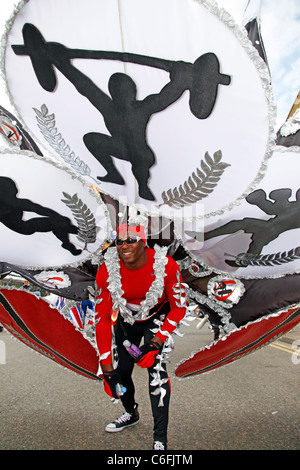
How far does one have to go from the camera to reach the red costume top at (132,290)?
251cm

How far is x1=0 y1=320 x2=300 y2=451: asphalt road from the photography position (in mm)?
2627

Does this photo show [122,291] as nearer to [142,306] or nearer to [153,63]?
[142,306]

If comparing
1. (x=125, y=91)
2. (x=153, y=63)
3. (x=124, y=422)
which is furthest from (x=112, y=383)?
(x=153, y=63)

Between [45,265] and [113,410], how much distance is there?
176 centimetres

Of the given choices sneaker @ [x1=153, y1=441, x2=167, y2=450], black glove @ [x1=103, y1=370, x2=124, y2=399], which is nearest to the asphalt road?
sneaker @ [x1=153, y1=441, x2=167, y2=450]

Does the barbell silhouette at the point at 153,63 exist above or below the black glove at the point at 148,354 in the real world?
above

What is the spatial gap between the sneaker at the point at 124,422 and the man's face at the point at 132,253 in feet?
4.54

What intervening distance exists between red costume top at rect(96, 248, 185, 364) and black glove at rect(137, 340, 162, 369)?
0.53 feet

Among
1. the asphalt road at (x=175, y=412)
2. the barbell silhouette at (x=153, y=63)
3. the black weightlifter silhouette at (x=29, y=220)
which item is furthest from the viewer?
the asphalt road at (x=175, y=412)

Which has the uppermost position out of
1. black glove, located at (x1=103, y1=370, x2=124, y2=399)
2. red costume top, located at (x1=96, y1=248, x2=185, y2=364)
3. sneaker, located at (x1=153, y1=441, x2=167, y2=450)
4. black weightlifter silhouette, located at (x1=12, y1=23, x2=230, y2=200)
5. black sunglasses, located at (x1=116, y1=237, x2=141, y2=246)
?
black weightlifter silhouette, located at (x1=12, y1=23, x2=230, y2=200)

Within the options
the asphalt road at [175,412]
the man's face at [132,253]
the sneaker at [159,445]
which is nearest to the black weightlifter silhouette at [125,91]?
the man's face at [132,253]

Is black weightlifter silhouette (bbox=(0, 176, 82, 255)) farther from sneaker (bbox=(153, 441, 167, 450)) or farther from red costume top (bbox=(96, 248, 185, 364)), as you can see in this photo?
sneaker (bbox=(153, 441, 167, 450))

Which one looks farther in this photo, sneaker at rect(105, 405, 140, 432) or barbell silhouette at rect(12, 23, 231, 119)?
sneaker at rect(105, 405, 140, 432)

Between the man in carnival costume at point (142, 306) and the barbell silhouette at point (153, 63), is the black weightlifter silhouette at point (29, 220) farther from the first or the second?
the barbell silhouette at point (153, 63)
